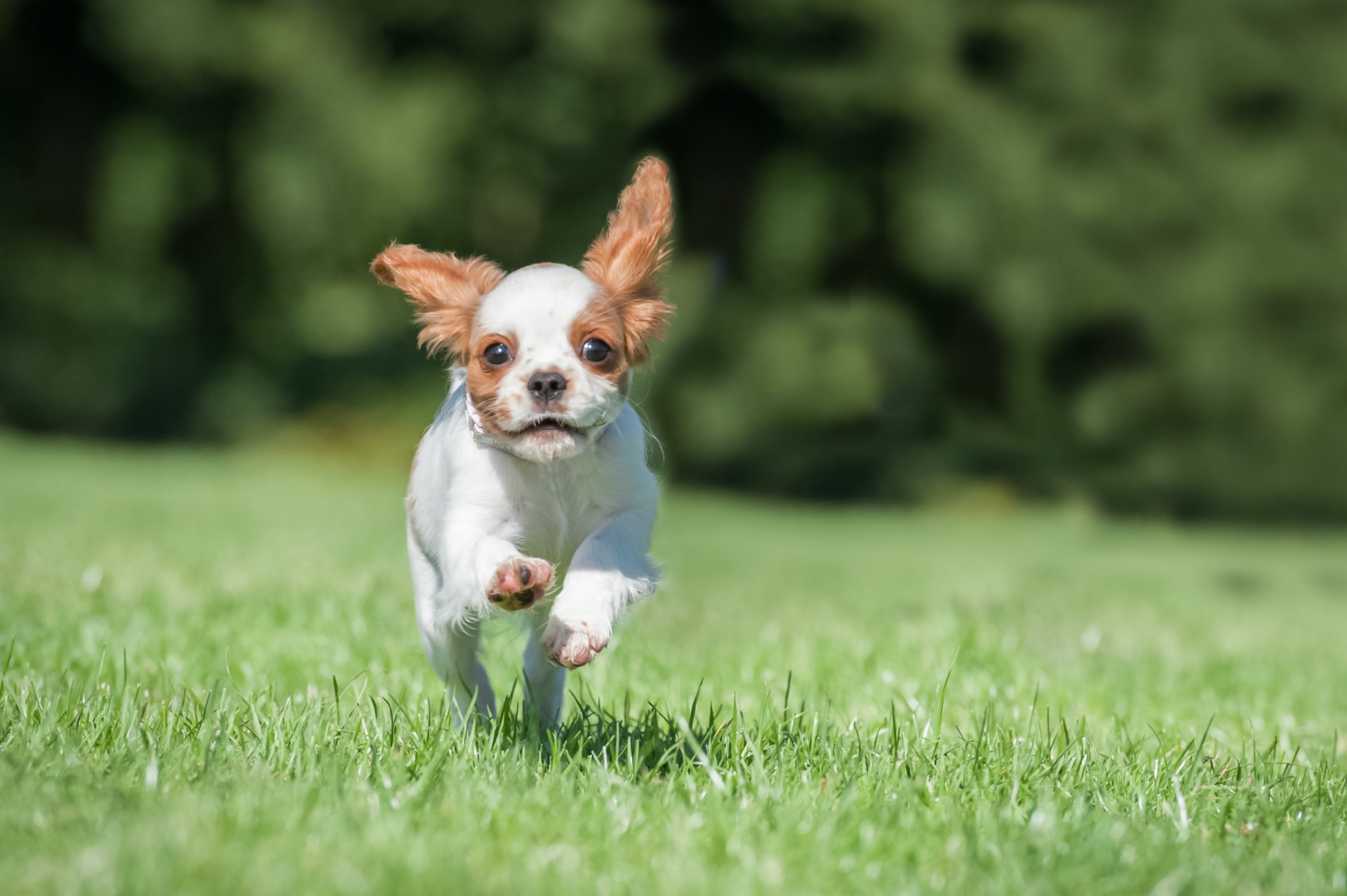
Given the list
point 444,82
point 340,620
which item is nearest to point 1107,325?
point 444,82

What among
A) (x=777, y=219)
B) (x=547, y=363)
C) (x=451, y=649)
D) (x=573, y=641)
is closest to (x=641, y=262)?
(x=547, y=363)

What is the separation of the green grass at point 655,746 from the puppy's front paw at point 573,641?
0.84ft

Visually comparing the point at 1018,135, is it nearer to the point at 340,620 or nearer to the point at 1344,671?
the point at 1344,671

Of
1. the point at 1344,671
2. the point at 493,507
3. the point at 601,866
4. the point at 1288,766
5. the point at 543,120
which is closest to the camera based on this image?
the point at 601,866

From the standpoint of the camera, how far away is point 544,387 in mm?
2348

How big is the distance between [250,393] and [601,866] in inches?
531

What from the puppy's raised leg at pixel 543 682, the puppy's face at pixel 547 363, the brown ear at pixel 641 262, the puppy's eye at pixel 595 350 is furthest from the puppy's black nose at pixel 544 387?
the puppy's raised leg at pixel 543 682

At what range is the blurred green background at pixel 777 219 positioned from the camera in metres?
14.0

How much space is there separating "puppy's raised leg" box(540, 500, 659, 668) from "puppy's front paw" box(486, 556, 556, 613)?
0.28 ft

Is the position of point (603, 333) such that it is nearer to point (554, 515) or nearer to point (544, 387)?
point (544, 387)

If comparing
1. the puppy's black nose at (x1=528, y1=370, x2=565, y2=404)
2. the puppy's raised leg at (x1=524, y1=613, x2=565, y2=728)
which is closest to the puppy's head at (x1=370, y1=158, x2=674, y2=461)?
the puppy's black nose at (x1=528, y1=370, x2=565, y2=404)

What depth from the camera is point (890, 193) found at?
14.6 m

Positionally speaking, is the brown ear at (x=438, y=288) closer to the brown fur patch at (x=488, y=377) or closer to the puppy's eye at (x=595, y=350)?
the brown fur patch at (x=488, y=377)

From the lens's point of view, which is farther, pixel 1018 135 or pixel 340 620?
pixel 1018 135
